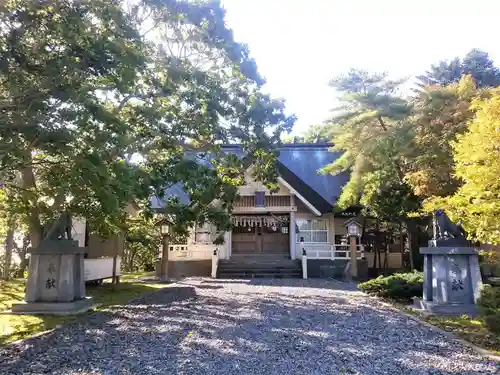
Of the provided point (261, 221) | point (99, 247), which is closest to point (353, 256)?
point (261, 221)

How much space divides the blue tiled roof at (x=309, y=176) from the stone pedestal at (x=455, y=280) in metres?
13.5

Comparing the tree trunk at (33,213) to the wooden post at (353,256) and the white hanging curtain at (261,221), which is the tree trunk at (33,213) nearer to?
the white hanging curtain at (261,221)

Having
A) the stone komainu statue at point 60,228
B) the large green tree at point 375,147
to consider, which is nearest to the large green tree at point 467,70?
the large green tree at point 375,147

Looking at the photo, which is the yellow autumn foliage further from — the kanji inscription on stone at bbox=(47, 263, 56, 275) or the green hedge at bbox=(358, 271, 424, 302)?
the kanji inscription on stone at bbox=(47, 263, 56, 275)

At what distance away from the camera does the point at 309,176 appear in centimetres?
2889

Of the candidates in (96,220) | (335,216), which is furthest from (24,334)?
(335,216)

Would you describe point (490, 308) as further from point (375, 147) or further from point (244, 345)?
point (375, 147)

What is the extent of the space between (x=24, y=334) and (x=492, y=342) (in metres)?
7.84

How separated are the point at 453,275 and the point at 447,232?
3.38 feet

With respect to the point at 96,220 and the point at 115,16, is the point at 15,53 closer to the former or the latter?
the point at 115,16

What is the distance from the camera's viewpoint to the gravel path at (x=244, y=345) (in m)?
5.42

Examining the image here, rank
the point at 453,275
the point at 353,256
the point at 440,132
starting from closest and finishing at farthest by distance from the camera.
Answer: the point at 453,275
the point at 440,132
the point at 353,256

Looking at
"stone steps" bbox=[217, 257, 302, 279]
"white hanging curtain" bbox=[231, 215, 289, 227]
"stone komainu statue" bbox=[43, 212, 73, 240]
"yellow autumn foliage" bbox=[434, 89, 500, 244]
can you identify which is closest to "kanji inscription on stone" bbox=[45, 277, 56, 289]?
"stone komainu statue" bbox=[43, 212, 73, 240]

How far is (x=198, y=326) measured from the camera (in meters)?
8.27
